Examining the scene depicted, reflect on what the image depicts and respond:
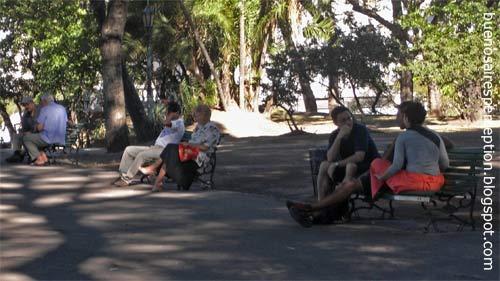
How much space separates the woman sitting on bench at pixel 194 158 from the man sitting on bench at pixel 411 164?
156 inches

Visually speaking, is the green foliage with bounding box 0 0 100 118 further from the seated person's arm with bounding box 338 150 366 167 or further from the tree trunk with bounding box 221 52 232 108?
the seated person's arm with bounding box 338 150 366 167

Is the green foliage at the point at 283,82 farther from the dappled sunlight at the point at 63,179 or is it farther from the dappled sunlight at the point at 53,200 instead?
the dappled sunlight at the point at 53,200

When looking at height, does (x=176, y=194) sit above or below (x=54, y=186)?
below

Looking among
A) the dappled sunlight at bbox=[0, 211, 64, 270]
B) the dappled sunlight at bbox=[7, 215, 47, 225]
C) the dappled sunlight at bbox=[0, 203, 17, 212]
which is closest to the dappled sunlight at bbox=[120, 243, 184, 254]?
the dappled sunlight at bbox=[0, 211, 64, 270]

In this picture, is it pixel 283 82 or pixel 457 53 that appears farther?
pixel 283 82

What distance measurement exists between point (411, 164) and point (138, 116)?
18532 millimetres

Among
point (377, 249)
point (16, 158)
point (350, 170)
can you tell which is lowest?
point (377, 249)

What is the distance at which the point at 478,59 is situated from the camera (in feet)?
95.8

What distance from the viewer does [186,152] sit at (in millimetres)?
13070

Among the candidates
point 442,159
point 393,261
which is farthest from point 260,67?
point 393,261

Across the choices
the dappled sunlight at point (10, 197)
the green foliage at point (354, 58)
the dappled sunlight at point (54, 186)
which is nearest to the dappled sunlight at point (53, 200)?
the dappled sunlight at point (10, 197)

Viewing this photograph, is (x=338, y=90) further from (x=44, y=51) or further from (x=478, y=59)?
(x=44, y=51)

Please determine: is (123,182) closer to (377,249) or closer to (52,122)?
(52,122)

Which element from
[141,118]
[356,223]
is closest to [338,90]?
[141,118]
